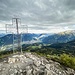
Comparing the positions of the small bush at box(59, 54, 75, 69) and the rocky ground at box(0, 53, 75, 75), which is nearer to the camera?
the rocky ground at box(0, 53, 75, 75)

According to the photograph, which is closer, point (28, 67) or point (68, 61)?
point (28, 67)

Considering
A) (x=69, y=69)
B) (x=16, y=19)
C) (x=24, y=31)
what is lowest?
(x=69, y=69)

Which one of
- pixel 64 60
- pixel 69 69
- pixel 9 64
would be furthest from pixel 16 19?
pixel 69 69

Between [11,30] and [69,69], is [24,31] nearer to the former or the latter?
[11,30]

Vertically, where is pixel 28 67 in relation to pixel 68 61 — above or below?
below

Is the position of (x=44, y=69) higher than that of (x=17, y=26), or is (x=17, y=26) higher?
(x=17, y=26)

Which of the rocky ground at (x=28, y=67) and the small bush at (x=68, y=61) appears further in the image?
the small bush at (x=68, y=61)

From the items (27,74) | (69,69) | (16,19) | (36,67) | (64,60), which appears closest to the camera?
(27,74)

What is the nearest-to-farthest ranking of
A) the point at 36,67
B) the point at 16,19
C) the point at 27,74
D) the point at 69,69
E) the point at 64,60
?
the point at 27,74
the point at 36,67
the point at 69,69
the point at 64,60
the point at 16,19
